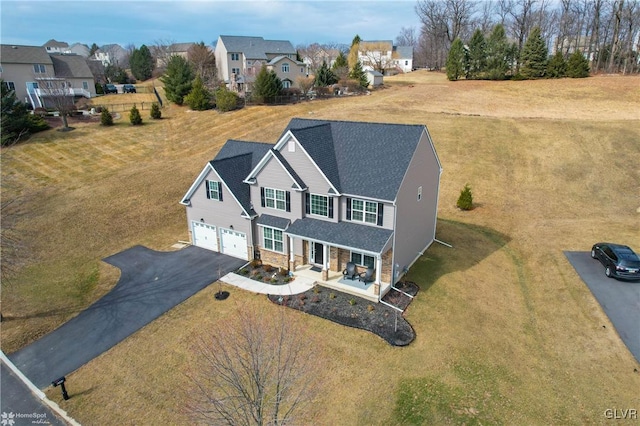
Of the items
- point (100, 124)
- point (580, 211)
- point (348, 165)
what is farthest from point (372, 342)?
point (100, 124)

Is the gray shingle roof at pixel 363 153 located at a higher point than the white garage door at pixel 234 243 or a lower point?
higher

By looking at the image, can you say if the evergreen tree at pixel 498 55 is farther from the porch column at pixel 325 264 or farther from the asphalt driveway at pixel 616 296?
the porch column at pixel 325 264

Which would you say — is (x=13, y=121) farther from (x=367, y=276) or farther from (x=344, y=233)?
(x=367, y=276)

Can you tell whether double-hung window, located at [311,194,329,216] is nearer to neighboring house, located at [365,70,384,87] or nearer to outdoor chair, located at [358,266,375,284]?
outdoor chair, located at [358,266,375,284]

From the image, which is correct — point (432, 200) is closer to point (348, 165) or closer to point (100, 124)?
point (348, 165)

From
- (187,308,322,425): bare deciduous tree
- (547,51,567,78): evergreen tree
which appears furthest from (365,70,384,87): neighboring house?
(187,308,322,425): bare deciduous tree

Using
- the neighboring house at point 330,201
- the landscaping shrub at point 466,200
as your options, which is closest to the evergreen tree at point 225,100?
the neighboring house at point 330,201

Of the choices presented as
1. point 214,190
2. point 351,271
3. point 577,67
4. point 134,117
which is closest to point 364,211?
point 351,271
